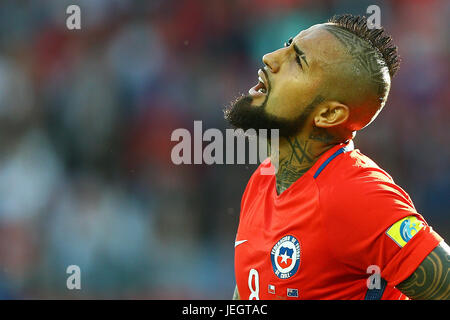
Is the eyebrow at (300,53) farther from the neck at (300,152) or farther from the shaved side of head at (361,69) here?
the neck at (300,152)

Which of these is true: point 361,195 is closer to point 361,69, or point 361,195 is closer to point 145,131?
point 361,69

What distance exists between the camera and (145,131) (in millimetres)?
7508

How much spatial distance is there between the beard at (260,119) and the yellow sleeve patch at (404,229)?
789mm

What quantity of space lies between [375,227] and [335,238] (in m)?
0.20

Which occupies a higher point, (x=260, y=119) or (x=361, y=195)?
(x=260, y=119)

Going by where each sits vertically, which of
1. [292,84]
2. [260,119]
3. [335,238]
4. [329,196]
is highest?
[292,84]

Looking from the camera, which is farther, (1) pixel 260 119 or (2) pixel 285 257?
(1) pixel 260 119

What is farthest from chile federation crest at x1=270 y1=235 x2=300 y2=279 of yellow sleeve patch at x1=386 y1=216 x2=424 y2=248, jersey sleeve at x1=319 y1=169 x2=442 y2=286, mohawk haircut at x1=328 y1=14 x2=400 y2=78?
mohawk haircut at x1=328 y1=14 x2=400 y2=78

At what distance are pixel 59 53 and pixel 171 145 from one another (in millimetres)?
1770

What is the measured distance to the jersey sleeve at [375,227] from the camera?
2564mm

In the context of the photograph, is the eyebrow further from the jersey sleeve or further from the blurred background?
the blurred background

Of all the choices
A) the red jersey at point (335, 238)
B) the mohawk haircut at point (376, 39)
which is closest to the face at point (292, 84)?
the mohawk haircut at point (376, 39)

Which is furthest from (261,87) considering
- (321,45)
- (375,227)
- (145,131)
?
(145,131)
